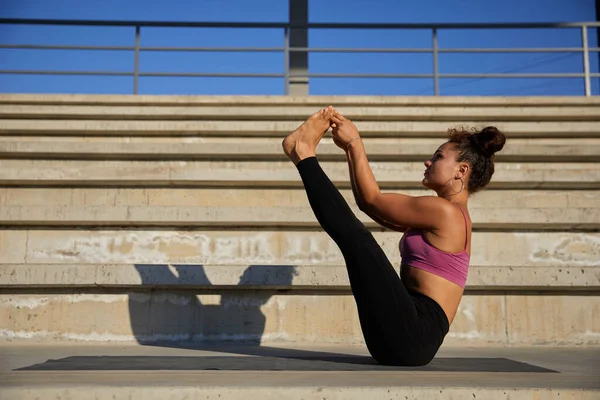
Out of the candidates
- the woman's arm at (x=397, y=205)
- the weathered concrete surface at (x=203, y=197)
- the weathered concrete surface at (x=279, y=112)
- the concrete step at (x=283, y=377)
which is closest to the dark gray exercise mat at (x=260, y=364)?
the concrete step at (x=283, y=377)

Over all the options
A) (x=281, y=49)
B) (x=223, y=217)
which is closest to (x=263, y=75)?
(x=281, y=49)

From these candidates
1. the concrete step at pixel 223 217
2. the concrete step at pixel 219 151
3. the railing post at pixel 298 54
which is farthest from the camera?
the railing post at pixel 298 54

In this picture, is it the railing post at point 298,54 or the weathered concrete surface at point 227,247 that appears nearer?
the weathered concrete surface at point 227,247

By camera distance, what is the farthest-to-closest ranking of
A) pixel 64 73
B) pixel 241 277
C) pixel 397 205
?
1. pixel 64 73
2. pixel 241 277
3. pixel 397 205

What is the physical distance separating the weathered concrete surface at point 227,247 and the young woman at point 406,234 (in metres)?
1.09

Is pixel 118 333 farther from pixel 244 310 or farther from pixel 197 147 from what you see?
pixel 197 147

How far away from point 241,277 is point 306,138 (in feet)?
2.89

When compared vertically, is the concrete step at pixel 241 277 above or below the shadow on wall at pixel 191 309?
above

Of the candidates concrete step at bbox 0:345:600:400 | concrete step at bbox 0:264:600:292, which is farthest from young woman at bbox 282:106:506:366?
concrete step at bbox 0:264:600:292

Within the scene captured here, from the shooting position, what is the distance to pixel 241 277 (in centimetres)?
265

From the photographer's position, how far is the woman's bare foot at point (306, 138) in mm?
1927

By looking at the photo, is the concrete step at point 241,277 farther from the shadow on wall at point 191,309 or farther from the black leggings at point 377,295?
the black leggings at point 377,295

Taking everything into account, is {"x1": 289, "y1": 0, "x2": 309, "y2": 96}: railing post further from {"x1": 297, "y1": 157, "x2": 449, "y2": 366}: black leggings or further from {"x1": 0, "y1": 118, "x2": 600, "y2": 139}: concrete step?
{"x1": 297, "y1": 157, "x2": 449, "y2": 366}: black leggings

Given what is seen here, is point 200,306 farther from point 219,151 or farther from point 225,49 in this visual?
point 225,49
